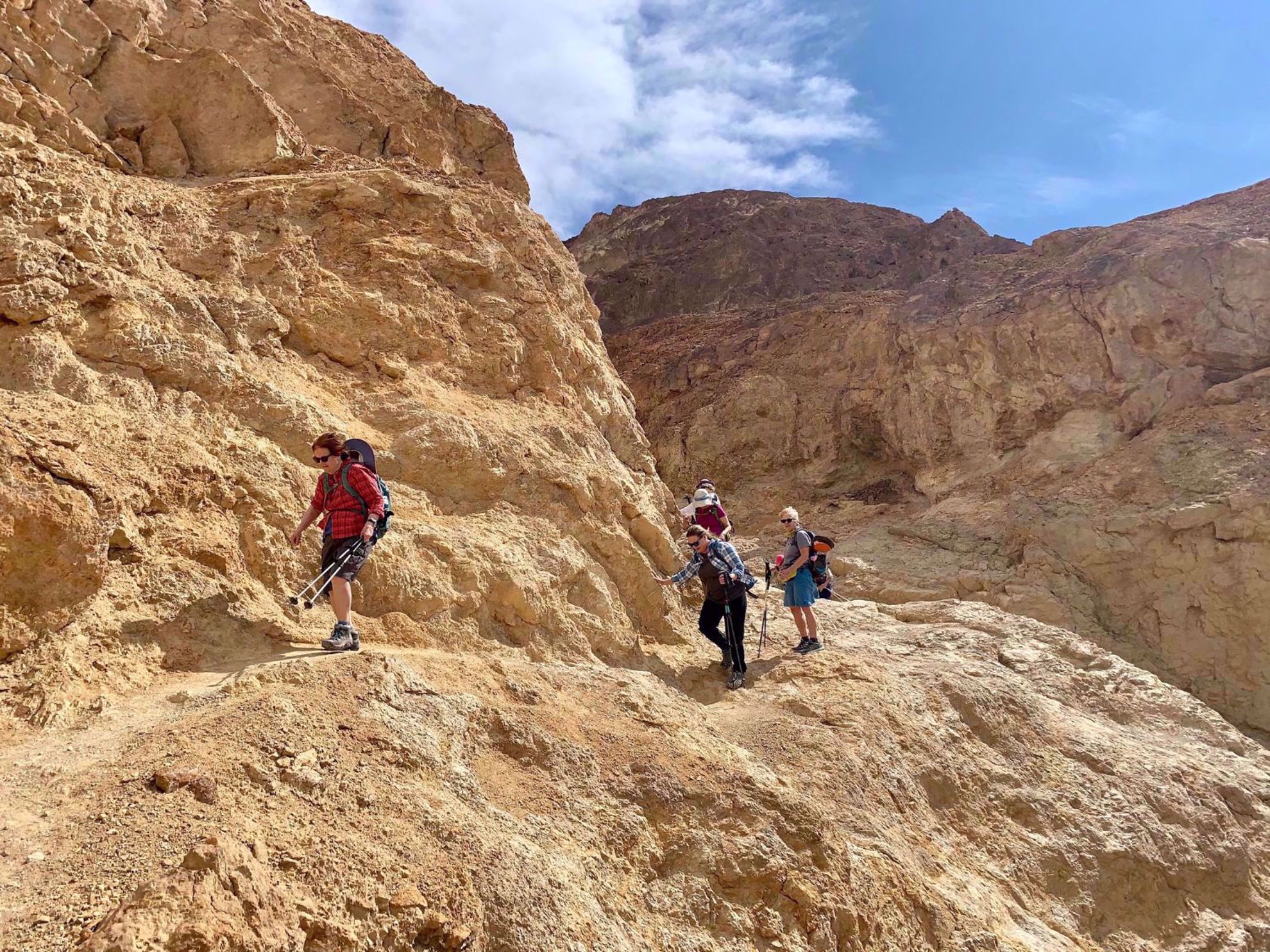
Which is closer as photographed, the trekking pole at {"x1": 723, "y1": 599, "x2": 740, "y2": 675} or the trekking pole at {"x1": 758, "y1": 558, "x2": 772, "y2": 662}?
the trekking pole at {"x1": 723, "y1": 599, "x2": 740, "y2": 675}

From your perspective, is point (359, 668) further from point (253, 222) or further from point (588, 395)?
Result: point (588, 395)

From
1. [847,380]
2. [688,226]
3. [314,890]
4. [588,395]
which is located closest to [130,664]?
[314,890]

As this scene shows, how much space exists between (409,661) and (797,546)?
382cm

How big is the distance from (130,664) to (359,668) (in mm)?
988

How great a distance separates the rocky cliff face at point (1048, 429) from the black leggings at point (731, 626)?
733 centimetres

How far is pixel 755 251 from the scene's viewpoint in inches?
1368

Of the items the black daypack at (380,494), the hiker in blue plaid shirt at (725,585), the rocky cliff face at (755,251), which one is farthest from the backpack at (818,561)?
the rocky cliff face at (755,251)

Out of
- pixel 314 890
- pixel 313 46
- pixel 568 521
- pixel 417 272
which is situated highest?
pixel 313 46

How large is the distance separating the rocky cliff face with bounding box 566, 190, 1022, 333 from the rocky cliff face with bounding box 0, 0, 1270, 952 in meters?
24.0

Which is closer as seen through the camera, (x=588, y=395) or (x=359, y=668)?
(x=359, y=668)

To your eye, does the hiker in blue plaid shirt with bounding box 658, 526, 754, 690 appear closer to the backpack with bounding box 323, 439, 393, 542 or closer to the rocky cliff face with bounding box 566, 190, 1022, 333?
the backpack with bounding box 323, 439, 393, 542

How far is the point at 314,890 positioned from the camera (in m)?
2.82

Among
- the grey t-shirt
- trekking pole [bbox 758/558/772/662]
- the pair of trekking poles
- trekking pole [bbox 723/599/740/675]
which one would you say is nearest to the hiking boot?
the pair of trekking poles

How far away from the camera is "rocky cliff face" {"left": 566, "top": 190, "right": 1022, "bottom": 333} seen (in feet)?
104
